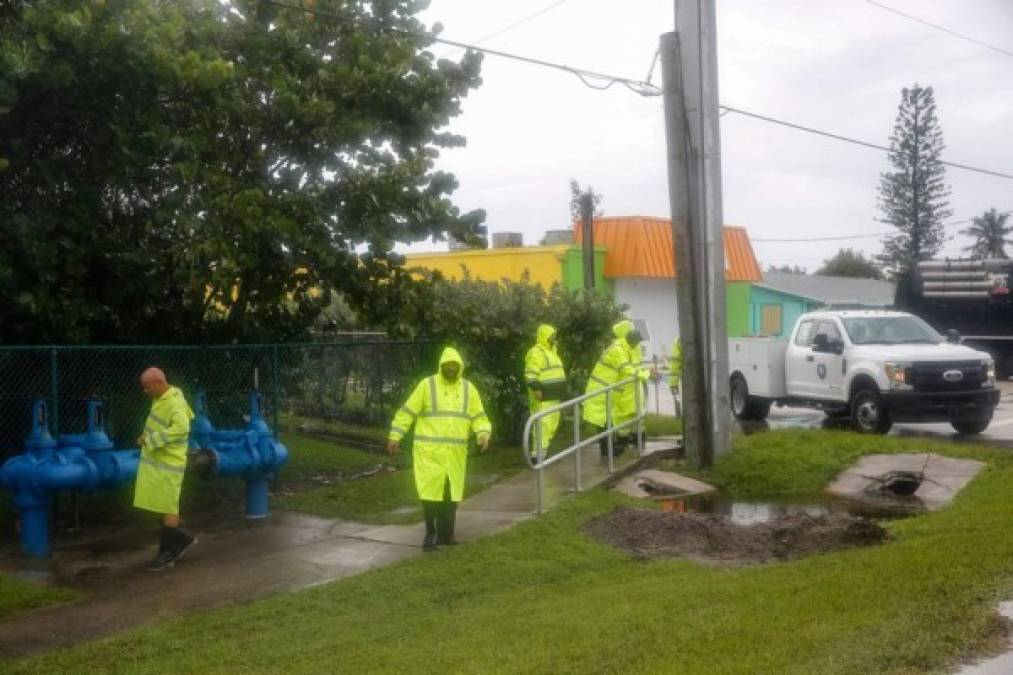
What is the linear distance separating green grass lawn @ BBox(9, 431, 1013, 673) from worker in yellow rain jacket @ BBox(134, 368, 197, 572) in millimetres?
1647

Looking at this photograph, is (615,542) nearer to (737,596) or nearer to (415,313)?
(737,596)

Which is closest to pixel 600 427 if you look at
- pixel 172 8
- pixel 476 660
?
pixel 172 8

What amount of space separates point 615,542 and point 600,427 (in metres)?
4.28

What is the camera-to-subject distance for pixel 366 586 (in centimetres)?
894

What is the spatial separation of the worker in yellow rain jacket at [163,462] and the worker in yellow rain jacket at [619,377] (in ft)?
19.4

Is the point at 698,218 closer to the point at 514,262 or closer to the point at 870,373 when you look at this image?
the point at 870,373

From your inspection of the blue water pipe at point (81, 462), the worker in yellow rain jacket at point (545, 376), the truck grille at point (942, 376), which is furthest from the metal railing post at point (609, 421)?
the truck grille at point (942, 376)

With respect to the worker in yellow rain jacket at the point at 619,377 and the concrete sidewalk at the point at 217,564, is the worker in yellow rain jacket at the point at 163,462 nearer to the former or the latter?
the concrete sidewalk at the point at 217,564

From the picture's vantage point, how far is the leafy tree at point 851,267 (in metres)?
92.7

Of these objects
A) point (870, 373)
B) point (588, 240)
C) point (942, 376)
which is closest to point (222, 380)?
point (870, 373)

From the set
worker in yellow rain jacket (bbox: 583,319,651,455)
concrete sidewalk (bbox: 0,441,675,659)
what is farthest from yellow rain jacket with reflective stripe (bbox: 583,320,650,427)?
concrete sidewalk (bbox: 0,441,675,659)

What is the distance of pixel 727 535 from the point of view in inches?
409

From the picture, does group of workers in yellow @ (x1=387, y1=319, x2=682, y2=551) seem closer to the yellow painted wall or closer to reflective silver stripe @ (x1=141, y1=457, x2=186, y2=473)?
reflective silver stripe @ (x1=141, y1=457, x2=186, y2=473)

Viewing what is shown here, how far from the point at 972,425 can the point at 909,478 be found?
5491mm
